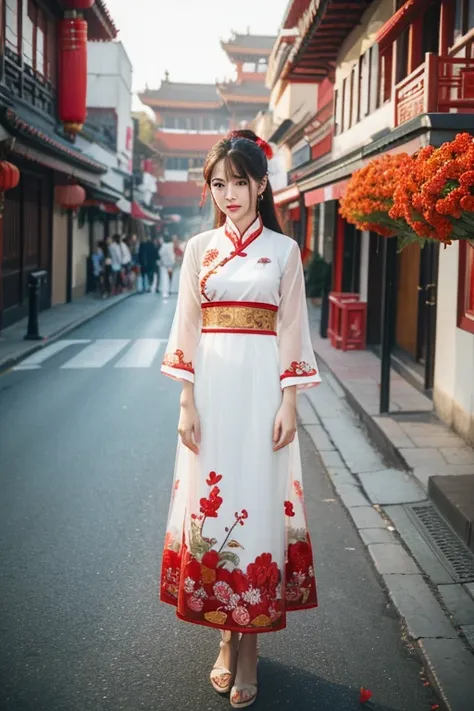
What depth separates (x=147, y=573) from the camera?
4500mm

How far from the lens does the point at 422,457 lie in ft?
22.0

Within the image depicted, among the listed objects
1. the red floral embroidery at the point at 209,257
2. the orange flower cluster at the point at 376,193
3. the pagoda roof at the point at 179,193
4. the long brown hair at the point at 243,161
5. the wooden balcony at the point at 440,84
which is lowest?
the red floral embroidery at the point at 209,257

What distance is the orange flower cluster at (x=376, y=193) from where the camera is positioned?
22.7 ft

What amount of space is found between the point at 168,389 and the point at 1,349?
153 inches

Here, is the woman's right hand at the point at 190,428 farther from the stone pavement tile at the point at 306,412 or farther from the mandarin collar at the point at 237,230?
the stone pavement tile at the point at 306,412

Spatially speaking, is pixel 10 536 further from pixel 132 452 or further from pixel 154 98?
pixel 154 98

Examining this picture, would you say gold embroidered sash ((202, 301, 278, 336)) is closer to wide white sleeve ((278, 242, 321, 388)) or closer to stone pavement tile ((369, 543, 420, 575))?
wide white sleeve ((278, 242, 321, 388))

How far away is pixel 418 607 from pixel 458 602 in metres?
0.22

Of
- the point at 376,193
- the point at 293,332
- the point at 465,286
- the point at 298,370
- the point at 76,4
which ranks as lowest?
the point at 298,370

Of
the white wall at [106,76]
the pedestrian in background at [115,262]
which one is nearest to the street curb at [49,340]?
the pedestrian in background at [115,262]

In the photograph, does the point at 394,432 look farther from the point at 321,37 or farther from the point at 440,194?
the point at 321,37

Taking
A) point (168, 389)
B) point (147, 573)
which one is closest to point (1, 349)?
point (168, 389)

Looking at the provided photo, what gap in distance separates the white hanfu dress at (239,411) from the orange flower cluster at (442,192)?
4.82 ft

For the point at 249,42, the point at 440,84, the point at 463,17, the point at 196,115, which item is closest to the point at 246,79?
the point at 249,42
